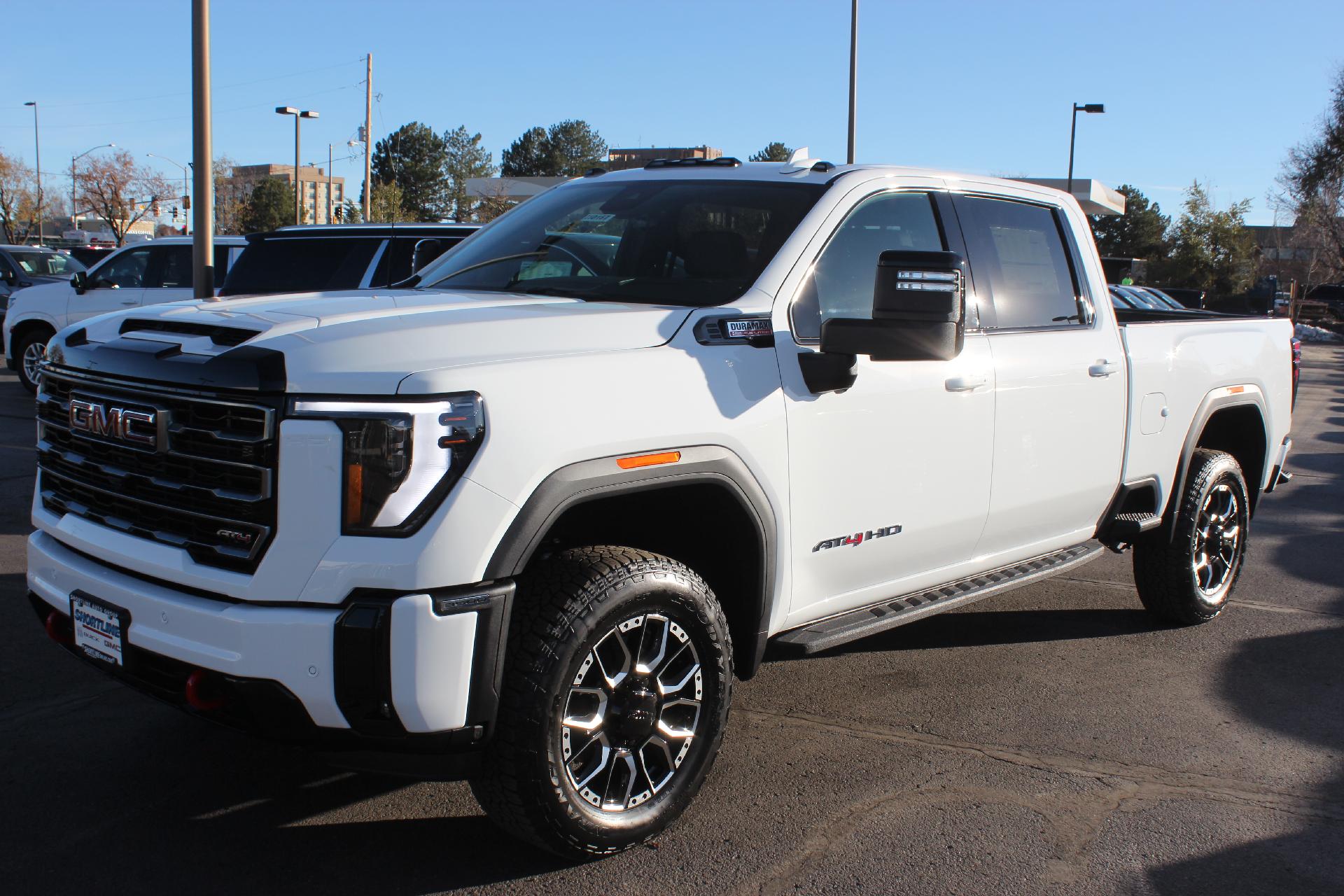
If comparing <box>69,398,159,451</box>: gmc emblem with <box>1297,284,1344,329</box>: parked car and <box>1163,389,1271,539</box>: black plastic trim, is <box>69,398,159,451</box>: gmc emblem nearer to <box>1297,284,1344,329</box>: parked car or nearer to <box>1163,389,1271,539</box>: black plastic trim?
<box>1163,389,1271,539</box>: black plastic trim

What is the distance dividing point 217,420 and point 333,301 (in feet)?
2.45

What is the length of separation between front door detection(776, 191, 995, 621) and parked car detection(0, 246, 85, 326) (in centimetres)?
1787

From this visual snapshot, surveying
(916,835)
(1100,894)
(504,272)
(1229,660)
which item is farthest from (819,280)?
(1229,660)

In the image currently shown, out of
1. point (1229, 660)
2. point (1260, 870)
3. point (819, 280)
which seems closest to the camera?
point (1260, 870)

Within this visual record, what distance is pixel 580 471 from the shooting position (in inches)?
124

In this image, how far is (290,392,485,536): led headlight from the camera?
113 inches

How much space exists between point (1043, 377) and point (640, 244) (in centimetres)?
169

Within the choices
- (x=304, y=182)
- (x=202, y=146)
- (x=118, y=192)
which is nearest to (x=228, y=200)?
(x=118, y=192)

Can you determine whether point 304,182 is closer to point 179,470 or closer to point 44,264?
point 44,264

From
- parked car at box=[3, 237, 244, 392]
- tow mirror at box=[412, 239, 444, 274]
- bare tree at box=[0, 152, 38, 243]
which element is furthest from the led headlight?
bare tree at box=[0, 152, 38, 243]

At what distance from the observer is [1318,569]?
748 centimetres

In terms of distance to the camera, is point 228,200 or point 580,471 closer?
point 580,471

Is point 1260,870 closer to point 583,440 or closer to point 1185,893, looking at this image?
point 1185,893

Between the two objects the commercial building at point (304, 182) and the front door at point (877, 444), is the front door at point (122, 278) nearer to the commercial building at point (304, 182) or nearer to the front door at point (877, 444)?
the front door at point (877, 444)
